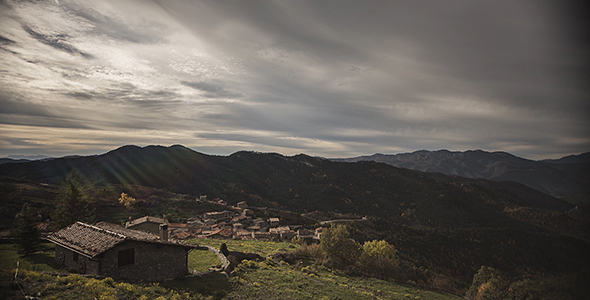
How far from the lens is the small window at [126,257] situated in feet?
47.3

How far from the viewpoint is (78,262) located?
14.6 m

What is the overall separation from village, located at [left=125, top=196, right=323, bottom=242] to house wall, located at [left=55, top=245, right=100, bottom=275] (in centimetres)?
1899

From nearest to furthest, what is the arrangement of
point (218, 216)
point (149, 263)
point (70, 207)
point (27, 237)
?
point (149, 263)
point (27, 237)
point (70, 207)
point (218, 216)

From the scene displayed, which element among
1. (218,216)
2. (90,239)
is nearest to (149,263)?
(90,239)

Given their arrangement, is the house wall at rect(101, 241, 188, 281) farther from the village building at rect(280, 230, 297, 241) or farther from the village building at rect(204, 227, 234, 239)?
the village building at rect(280, 230, 297, 241)

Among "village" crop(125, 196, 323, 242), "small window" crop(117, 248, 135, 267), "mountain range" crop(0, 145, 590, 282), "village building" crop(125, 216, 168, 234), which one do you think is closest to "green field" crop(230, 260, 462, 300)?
"small window" crop(117, 248, 135, 267)

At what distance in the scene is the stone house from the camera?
550 inches

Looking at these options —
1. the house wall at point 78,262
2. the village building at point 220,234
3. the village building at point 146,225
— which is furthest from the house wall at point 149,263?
the village building at point 220,234

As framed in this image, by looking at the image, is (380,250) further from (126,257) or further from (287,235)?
(126,257)

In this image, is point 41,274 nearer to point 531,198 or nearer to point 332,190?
point 332,190

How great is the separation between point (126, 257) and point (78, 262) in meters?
2.98

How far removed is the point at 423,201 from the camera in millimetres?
127625

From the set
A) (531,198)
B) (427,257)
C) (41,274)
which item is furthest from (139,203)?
(531,198)

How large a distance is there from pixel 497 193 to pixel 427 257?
136 metres
